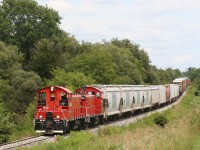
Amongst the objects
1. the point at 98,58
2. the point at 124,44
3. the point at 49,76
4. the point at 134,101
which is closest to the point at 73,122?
the point at 134,101

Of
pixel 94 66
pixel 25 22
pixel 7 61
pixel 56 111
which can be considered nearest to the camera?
pixel 56 111

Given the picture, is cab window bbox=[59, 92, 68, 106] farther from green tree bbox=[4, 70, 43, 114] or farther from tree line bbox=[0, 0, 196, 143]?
green tree bbox=[4, 70, 43, 114]

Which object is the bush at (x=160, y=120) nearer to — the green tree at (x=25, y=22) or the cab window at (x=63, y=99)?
the cab window at (x=63, y=99)

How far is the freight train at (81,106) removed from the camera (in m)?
29.9

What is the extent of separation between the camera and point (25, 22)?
75.9m

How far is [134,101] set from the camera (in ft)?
169

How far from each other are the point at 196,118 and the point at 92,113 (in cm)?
804

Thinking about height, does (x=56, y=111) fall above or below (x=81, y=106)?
below

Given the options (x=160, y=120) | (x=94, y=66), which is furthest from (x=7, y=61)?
(x=160, y=120)

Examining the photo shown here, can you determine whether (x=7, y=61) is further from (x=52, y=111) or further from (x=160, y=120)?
(x=52, y=111)

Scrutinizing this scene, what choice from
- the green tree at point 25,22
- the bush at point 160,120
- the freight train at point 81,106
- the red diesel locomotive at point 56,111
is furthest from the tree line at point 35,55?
the red diesel locomotive at point 56,111

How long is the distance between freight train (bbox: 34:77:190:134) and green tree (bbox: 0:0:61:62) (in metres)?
27.7

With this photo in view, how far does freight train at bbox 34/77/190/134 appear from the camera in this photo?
2994 centimetres

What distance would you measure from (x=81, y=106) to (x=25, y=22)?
148 feet
